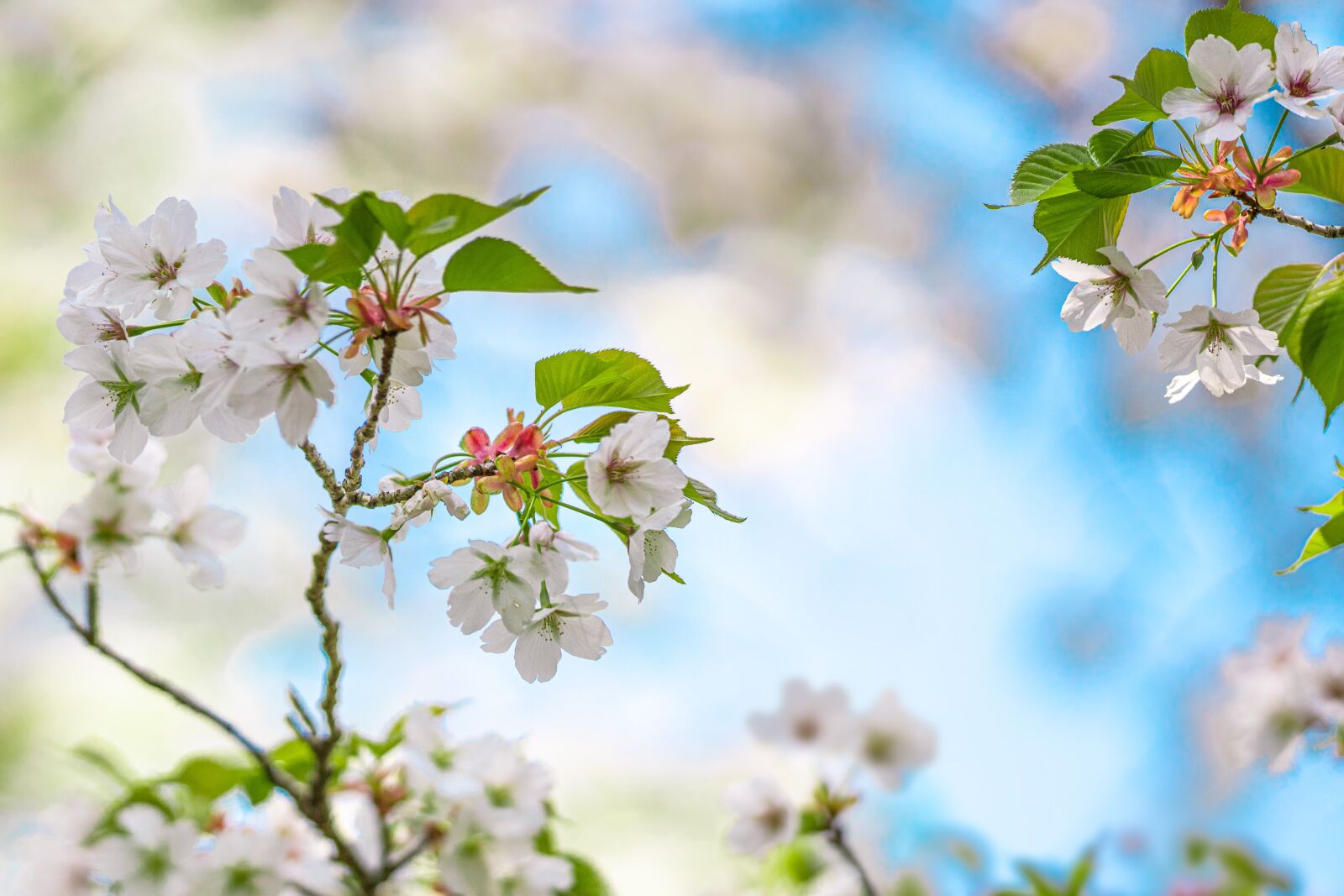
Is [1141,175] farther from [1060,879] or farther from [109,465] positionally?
[1060,879]

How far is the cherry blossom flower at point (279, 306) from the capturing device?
1.79 feet

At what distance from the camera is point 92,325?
659 millimetres

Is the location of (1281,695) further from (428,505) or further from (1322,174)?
(428,505)

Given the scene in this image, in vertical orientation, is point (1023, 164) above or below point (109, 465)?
below

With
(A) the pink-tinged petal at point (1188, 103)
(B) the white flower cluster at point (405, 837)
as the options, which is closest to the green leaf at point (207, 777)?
(B) the white flower cluster at point (405, 837)

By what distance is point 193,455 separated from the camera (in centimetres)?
272

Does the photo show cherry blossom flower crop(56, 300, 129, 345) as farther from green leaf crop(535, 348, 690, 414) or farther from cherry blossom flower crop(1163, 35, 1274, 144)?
cherry blossom flower crop(1163, 35, 1274, 144)

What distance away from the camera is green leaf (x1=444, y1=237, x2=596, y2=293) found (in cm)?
54

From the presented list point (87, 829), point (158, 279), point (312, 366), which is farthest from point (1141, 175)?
point (87, 829)

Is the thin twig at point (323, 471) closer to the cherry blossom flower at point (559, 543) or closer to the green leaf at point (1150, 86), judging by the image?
the cherry blossom flower at point (559, 543)

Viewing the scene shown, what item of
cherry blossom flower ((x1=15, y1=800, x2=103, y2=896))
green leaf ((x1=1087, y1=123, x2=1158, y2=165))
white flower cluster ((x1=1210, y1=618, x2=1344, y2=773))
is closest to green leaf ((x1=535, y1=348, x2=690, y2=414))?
green leaf ((x1=1087, y1=123, x2=1158, y2=165))

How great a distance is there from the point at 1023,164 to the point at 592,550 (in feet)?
1.31

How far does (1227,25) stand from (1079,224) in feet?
0.52

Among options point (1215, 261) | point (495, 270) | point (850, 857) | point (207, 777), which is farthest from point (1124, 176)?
point (207, 777)
